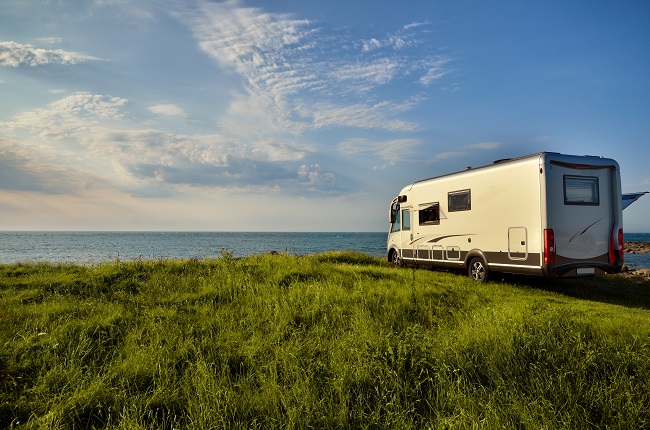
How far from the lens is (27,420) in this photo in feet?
14.9

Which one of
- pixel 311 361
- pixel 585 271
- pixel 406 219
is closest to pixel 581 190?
pixel 585 271

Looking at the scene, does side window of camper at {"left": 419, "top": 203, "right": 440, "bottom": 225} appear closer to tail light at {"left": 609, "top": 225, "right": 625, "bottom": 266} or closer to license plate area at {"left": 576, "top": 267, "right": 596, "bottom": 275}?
license plate area at {"left": 576, "top": 267, "right": 596, "bottom": 275}

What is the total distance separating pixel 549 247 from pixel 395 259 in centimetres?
793

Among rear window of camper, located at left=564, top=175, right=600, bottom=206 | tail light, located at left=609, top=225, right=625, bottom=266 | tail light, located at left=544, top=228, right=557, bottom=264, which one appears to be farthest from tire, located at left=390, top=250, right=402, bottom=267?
tail light, located at left=609, top=225, right=625, bottom=266

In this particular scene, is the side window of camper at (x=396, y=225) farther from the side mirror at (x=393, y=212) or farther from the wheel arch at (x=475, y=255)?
the wheel arch at (x=475, y=255)

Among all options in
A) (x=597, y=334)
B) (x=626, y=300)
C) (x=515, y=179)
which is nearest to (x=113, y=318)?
(x=597, y=334)

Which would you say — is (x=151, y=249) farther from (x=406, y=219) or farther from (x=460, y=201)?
(x=460, y=201)

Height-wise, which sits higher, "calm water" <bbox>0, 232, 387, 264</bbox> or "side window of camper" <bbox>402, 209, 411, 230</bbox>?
"side window of camper" <bbox>402, 209, 411, 230</bbox>

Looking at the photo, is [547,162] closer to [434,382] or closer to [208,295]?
[434,382]

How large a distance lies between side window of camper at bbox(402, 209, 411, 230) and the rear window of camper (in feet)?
20.9

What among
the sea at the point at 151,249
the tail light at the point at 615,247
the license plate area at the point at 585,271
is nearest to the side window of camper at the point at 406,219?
the sea at the point at 151,249

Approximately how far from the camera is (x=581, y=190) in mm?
11203

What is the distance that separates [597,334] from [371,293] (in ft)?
14.1

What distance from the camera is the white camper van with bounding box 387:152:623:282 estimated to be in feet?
35.1
